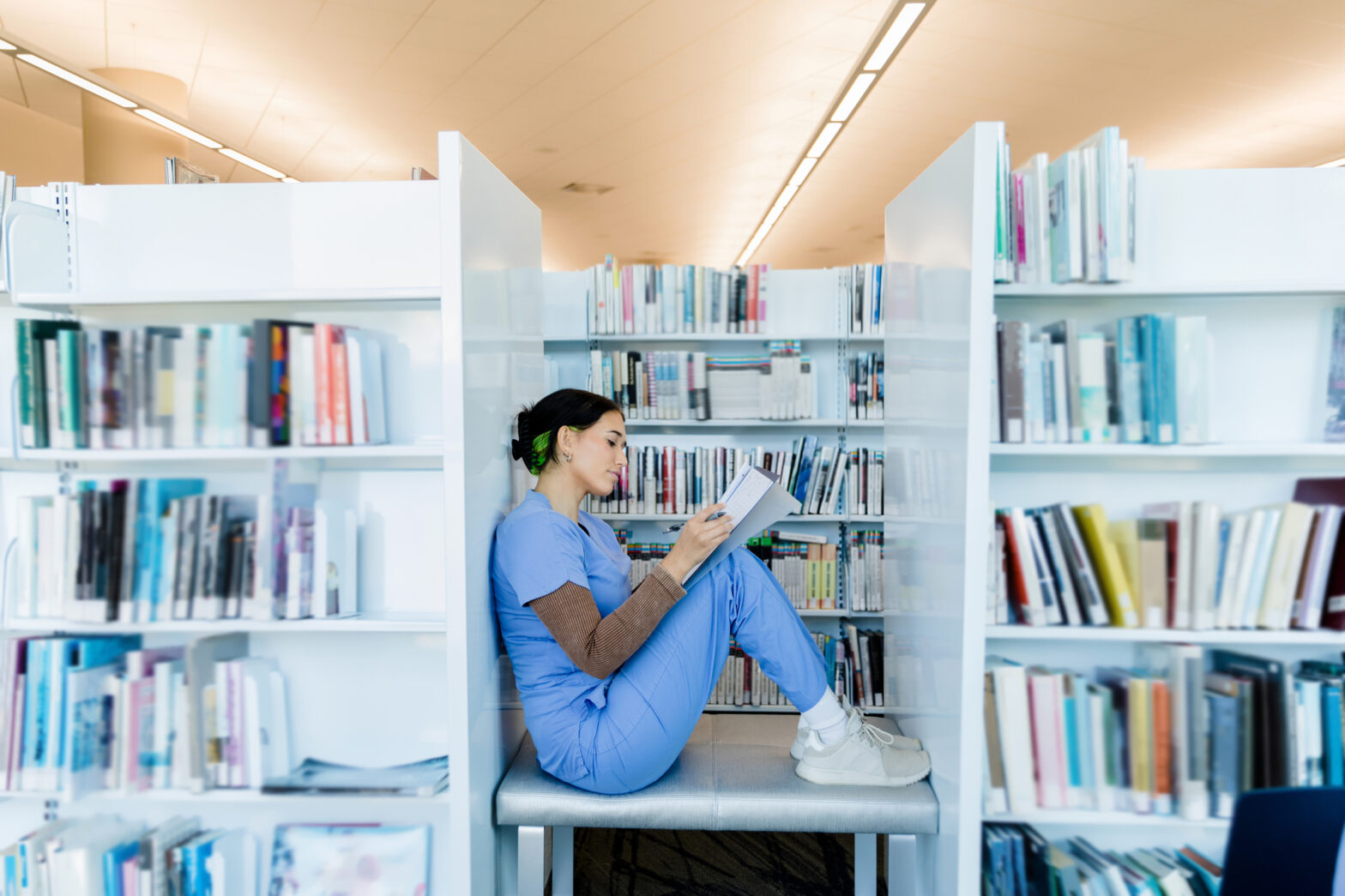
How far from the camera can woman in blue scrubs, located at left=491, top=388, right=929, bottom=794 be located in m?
1.62

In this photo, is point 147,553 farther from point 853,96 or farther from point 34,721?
point 853,96

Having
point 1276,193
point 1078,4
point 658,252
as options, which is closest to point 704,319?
point 1276,193

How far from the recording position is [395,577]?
5.44ft

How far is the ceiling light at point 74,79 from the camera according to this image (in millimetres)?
3350

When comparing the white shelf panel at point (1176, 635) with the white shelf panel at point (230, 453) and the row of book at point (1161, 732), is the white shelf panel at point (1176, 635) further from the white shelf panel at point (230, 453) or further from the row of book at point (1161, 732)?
the white shelf panel at point (230, 453)

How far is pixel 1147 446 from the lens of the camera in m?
1.50

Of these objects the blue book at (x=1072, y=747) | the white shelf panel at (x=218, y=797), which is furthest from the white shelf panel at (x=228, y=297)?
the blue book at (x=1072, y=747)

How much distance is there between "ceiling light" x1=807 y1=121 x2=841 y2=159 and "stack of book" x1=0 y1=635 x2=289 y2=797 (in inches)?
169

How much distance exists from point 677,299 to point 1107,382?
6.57ft

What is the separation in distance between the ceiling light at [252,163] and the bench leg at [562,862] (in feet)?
16.5

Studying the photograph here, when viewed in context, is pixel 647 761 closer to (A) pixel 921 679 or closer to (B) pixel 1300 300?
(A) pixel 921 679

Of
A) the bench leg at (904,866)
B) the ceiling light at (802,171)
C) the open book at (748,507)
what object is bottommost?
the bench leg at (904,866)

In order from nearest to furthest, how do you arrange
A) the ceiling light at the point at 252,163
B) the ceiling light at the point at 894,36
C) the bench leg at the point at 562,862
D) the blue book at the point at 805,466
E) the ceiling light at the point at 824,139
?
the bench leg at the point at 562,862 < the ceiling light at the point at 894,36 < the blue book at the point at 805,466 < the ceiling light at the point at 824,139 < the ceiling light at the point at 252,163

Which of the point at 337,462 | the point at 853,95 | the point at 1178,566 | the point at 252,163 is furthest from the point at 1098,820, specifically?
the point at 252,163
